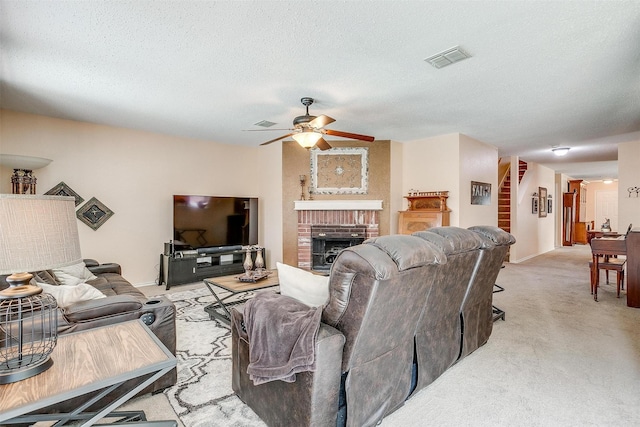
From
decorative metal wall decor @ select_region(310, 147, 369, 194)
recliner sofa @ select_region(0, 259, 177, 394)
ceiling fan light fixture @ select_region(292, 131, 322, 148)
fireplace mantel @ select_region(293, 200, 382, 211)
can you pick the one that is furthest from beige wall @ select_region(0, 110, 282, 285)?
recliner sofa @ select_region(0, 259, 177, 394)

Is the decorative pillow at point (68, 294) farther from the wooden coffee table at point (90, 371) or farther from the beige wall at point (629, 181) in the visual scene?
the beige wall at point (629, 181)

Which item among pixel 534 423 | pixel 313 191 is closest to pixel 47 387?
pixel 534 423

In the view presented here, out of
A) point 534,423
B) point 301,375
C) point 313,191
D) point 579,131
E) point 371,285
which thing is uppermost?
point 579,131

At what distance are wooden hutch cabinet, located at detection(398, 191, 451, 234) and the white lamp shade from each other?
507 cm

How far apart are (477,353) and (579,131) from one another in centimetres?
458

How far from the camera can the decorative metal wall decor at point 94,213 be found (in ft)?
15.5

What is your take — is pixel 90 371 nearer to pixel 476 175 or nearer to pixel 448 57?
pixel 448 57

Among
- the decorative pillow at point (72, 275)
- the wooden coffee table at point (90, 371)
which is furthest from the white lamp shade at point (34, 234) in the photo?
the decorative pillow at point (72, 275)

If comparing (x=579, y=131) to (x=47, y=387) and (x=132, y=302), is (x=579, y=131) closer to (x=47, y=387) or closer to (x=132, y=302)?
(x=132, y=302)

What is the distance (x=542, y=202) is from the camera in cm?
920

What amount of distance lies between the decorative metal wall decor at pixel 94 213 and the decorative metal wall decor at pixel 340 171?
3.27 metres

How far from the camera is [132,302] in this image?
2.07 m

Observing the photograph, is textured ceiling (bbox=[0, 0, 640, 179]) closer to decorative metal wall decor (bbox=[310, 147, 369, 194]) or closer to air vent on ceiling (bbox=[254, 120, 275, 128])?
air vent on ceiling (bbox=[254, 120, 275, 128])

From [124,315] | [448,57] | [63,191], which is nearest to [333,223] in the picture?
[448,57]
